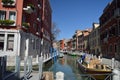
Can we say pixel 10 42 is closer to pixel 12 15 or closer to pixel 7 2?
pixel 12 15

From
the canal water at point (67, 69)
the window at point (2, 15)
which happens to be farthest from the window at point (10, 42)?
the canal water at point (67, 69)

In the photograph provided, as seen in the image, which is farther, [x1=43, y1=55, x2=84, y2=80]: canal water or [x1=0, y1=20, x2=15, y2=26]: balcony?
[x1=0, y1=20, x2=15, y2=26]: balcony

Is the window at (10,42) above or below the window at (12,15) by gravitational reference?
below

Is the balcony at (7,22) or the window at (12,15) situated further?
the window at (12,15)

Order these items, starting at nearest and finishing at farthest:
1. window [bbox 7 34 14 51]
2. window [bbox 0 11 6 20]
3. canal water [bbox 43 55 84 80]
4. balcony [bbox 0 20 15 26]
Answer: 1. canal water [bbox 43 55 84 80]
2. balcony [bbox 0 20 15 26]
3. window [bbox 7 34 14 51]
4. window [bbox 0 11 6 20]

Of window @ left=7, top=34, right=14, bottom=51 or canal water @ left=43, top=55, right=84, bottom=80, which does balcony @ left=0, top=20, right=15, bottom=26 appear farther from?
canal water @ left=43, top=55, right=84, bottom=80

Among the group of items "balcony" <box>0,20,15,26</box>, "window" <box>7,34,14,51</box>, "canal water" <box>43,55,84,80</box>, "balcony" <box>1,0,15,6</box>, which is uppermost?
"balcony" <box>1,0,15,6</box>

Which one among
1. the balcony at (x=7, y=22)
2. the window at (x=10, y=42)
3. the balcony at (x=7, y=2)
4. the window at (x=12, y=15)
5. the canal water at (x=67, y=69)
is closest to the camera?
the canal water at (x=67, y=69)

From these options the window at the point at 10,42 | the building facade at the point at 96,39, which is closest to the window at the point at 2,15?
the window at the point at 10,42

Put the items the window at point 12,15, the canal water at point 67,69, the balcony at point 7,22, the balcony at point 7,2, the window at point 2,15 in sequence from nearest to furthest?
1. the canal water at point 67,69
2. the balcony at point 7,22
3. the balcony at point 7,2
4. the window at point 2,15
5. the window at point 12,15

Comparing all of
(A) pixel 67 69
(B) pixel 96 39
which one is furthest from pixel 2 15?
(B) pixel 96 39

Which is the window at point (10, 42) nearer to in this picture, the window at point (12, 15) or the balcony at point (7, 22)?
the balcony at point (7, 22)

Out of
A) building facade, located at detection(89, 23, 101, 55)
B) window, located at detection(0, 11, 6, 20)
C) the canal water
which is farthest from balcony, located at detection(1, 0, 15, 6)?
building facade, located at detection(89, 23, 101, 55)

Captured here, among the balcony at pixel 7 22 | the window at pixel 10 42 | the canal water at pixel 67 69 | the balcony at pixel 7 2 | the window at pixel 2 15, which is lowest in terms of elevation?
the canal water at pixel 67 69
